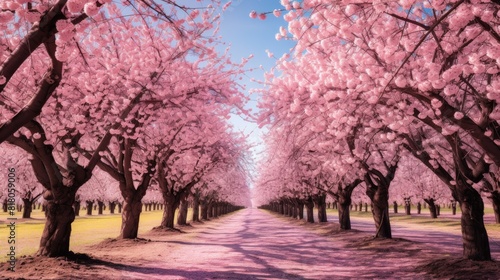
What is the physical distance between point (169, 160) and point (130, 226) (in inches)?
230

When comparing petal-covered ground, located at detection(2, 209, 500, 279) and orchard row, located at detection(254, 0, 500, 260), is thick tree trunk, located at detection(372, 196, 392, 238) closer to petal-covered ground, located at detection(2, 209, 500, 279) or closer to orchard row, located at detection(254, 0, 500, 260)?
petal-covered ground, located at detection(2, 209, 500, 279)

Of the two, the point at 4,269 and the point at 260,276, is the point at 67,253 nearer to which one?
the point at 4,269

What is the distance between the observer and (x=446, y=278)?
879 centimetres

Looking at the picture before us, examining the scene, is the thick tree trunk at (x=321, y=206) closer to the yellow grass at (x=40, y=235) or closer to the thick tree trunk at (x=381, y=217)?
the thick tree trunk at (x=381, y=217)

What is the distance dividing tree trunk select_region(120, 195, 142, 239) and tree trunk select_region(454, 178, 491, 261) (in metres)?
13.0

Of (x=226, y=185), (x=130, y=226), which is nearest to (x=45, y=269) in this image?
(x=130, y=226)

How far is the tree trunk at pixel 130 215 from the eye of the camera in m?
16.4

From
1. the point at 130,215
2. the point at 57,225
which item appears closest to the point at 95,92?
the point at 57,225

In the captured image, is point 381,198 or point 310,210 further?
point 310,210

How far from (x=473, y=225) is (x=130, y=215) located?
13.6 meters

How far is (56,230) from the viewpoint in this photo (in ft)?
34.3

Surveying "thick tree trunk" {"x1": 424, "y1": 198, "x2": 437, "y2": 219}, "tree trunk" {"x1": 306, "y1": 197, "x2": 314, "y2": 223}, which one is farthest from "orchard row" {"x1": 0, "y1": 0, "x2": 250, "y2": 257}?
"thick tree trunk" {"x1": 424, "y1": 198, "x2": 437, "y2": 219}

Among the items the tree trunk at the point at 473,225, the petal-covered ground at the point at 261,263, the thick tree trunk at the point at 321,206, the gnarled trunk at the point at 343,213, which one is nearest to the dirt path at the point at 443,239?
the petal-covered ground at the point at 261,263

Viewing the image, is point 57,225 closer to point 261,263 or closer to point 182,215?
point 261,263
